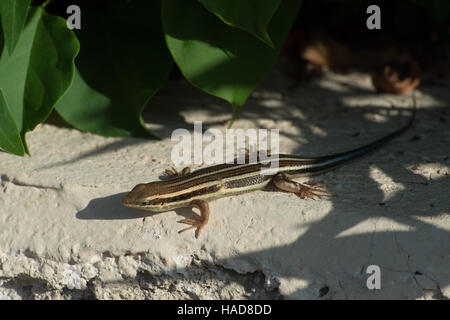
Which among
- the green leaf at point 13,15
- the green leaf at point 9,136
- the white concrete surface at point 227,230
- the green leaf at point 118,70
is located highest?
the green leaf at point 13,15

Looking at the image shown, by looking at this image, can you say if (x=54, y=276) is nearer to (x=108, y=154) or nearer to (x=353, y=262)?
(x=108, y=154)

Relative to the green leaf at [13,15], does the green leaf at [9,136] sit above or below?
below

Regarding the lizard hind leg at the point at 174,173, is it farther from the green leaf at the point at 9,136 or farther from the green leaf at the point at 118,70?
the green leaf at the point at 9,136

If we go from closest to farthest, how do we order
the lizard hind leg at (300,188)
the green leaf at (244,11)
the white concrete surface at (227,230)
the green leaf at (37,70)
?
the white concrete surface at (227,230) → the green leaf at (244,11) → the lizard hind leg at (300,188) → the green leaf at (37,70)

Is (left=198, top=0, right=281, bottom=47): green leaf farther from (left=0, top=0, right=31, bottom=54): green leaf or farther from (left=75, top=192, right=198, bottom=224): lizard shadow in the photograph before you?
(left=75, top=192, right=198, bottom=224): lizard shadow

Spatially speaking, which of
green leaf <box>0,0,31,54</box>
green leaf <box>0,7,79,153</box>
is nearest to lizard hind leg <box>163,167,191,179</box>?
green leaf <box>0,7,79,153</box>

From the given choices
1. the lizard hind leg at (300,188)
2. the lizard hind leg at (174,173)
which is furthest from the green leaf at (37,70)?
the lizard hind leg at (300,188)
